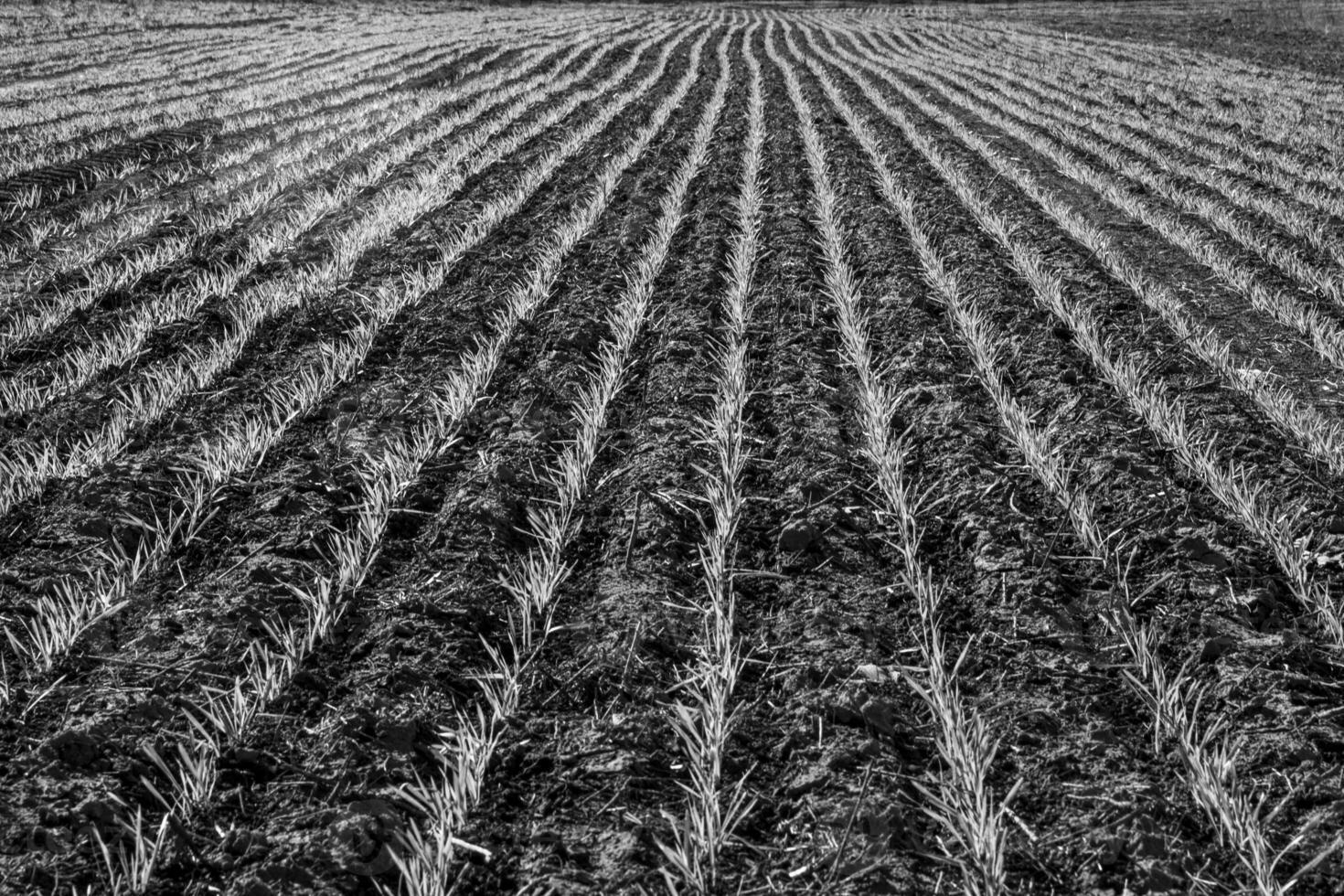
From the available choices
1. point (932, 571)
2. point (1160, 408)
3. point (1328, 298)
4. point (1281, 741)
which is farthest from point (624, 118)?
point (1281, 741)

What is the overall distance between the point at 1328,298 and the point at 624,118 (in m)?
7.87

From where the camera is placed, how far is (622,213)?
723 cm

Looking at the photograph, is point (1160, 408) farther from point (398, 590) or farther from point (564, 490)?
point (398, 590)

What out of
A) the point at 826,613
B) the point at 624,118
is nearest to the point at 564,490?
the point at 826,613

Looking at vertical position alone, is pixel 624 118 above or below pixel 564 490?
above

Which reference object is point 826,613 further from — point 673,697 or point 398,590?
point 398,590

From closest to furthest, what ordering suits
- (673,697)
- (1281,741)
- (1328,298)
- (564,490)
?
(1281,741) → (673,697) → (564,490) → (1328,298)

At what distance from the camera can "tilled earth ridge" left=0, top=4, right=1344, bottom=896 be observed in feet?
7.05

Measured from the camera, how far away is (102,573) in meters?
2.91

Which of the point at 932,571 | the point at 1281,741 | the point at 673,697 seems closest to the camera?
the point at 1281,741

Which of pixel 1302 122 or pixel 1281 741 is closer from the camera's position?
pixel 1281 741

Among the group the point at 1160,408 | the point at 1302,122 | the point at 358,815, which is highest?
the point at 1302,122

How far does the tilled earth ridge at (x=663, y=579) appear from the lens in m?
Answer: 2.15

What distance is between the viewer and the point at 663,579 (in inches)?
122
